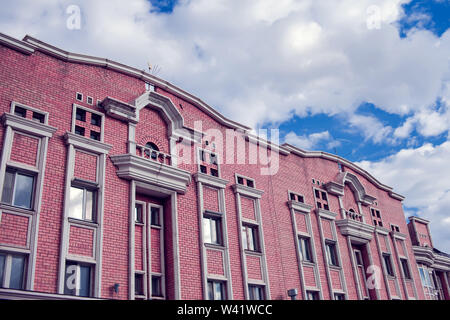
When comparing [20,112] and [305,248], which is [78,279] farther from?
[305,248]

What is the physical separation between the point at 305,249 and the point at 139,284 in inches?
376

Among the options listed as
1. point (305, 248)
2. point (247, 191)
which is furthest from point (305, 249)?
point (247, 191)

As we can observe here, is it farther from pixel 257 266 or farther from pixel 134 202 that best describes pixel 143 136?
pixel 257 266

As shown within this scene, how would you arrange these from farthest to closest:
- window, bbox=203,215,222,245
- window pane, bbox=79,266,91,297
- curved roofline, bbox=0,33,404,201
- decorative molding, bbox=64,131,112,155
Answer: window, bbox=203,215,222,245 < curved roofline, bbox=0,33,404,201 < decorative molding, bbox=64,131,112,155 < window pane, bbox=79,266,91,297

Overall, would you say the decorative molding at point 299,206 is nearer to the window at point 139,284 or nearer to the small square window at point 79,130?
the window at point 139,284

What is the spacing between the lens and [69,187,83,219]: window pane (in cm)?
1495

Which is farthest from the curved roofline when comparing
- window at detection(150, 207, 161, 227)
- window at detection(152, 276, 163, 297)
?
window at detection(152, 276, 163, 297)

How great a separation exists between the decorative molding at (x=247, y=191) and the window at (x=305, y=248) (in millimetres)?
3255

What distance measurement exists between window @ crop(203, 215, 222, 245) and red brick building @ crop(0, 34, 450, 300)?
0.06 m

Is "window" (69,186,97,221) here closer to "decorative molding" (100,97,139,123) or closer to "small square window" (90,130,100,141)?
"small square window" (90,130,100,141)

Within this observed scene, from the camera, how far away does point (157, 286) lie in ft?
54.3

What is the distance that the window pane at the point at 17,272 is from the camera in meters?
12.8

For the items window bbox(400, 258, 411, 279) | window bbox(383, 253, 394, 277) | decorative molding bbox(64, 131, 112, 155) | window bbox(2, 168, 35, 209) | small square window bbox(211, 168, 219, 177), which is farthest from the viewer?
window bbox(400, 258, 411, 279)

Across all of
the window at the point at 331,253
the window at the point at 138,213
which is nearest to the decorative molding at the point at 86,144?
the window at the point at 138,213
